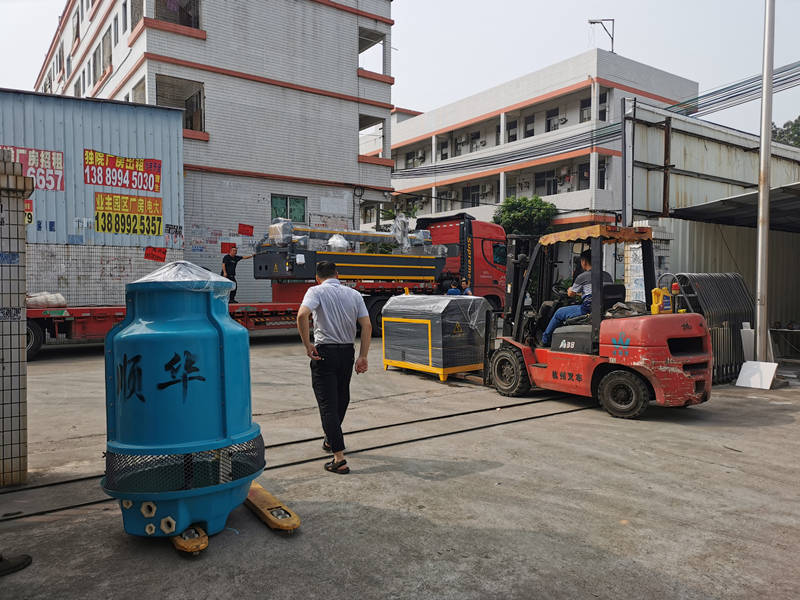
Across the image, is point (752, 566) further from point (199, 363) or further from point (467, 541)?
point (199, 363)

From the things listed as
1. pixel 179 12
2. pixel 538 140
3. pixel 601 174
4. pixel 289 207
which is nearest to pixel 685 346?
pixel 289 207

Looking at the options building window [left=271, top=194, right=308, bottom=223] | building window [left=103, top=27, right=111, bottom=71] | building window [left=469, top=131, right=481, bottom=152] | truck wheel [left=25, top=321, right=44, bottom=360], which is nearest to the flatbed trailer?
truck wheel [left=25, top=321, right=44, bottom=360]

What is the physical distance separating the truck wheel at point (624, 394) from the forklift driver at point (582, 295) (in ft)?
2.94

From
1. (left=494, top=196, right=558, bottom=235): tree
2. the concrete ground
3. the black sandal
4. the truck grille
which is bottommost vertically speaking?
the concrete ground

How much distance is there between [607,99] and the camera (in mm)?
30266

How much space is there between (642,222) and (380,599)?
433 inches

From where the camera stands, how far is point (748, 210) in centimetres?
1140

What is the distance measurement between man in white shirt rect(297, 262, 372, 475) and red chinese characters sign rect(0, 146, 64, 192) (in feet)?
32.7

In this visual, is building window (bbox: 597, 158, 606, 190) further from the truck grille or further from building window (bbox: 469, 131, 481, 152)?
the truck grille

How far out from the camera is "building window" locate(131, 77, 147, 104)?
17.1m

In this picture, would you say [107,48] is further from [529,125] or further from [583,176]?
[583,176]

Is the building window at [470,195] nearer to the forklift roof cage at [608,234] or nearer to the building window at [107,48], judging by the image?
the building window at [107,48]

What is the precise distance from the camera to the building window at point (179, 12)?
59.7ft

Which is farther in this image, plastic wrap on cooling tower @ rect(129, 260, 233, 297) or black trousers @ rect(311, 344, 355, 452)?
black trousers @ rect(311, 344, 355, 452)
